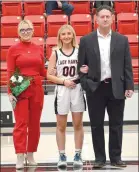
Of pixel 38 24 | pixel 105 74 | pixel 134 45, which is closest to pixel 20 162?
pixel 105 74

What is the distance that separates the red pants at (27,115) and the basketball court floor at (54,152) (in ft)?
0.92

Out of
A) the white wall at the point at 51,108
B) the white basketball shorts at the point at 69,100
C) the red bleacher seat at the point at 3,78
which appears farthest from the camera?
the red bleacher seat at the point at 3,78

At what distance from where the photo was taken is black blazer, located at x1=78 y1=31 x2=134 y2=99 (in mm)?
4656

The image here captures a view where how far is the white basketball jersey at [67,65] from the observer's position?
4770 mm

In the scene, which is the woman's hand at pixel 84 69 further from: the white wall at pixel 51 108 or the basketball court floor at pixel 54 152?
the white wall at pixel 51 108

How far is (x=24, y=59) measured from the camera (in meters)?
4.70

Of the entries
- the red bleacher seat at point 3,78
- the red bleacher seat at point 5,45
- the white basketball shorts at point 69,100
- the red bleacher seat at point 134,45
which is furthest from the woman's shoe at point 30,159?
the red bleacher seat at point 134,45

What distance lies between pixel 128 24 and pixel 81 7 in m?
1.07

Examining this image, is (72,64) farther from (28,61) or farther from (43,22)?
(43,22)

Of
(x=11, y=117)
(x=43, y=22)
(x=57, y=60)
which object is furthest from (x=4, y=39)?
(x=57, y=60)

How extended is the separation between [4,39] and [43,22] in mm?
724

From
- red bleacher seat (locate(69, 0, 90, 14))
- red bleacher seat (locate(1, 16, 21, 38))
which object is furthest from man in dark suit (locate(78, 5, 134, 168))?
red bleacher seat (locate(69, 0, 90, 14))

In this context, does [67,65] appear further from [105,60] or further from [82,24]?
[82,24]

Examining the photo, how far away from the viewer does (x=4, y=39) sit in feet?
27.1
